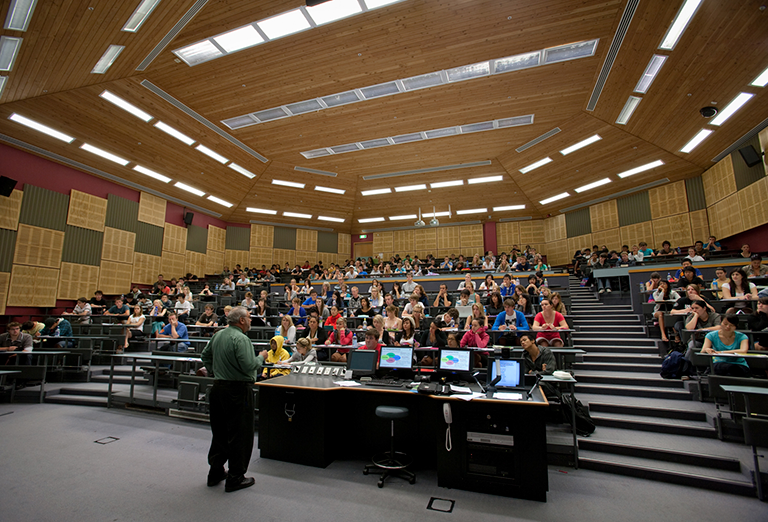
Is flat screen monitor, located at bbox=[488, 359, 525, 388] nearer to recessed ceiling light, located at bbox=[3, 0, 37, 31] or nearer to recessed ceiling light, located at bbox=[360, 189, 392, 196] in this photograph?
recessed ceiling light, located at bbox=[3, 0, 37, 31]

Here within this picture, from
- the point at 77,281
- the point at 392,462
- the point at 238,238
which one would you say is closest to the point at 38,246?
the point at 77,281

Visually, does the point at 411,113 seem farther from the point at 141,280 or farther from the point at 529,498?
the point at 141,280

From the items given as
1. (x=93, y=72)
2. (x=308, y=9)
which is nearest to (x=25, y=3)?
(x=93, y=72)

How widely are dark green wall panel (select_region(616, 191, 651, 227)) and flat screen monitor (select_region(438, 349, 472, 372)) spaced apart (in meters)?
13.4

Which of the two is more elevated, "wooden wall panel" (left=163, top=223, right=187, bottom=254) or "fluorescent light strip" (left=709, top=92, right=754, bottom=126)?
"fluorescent light strip" (left=709, top=92, right=754, bottom=126)

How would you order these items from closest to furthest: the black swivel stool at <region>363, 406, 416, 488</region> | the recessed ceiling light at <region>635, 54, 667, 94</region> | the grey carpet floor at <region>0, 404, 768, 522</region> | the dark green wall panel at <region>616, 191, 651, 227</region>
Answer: the grey carpet floor at <region>0, 404, 768, 522</region>, the black swivel stool at <region>363, 406, 416, 488</region>, the recessed ceiling light at <region>635, 54, 667, 94</region>, the dark green wall panel at <region>616, 191, 651, 227</region>

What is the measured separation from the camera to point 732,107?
8430 millimetres

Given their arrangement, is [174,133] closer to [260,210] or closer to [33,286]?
[33,286]

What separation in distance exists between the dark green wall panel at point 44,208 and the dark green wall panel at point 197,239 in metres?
4.71

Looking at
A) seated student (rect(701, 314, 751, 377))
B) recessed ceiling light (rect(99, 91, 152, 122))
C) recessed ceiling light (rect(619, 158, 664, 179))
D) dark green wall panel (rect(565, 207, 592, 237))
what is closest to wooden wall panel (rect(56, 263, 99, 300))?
recessed ceiling light (rect(99, 91, 152, 122))

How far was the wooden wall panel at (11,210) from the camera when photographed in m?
9.56

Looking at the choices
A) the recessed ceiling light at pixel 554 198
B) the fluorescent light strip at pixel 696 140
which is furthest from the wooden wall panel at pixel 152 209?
the fluorescent light strip at pixel 696 140

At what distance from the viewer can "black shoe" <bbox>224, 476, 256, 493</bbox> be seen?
10.8 feet

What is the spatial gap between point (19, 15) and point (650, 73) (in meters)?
11.6
